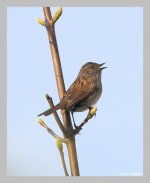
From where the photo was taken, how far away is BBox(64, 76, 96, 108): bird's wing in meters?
5.20

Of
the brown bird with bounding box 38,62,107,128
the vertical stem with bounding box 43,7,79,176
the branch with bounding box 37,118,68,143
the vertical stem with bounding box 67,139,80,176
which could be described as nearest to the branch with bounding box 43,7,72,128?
the vertical stem with bounding box 43,7,79,176

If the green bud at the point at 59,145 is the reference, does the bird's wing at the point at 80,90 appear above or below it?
above

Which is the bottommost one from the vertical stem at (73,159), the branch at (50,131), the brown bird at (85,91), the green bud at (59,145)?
the vertical stem at (73,159)

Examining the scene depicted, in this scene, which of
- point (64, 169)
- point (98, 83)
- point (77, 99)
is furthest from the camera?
point (98, 83)

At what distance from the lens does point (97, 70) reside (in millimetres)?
6191

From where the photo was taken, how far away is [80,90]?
217 inches

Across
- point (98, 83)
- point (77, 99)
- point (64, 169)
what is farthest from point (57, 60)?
point (98, 83)

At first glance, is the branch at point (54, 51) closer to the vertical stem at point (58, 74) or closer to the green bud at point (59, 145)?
the vertical stem at point (58, 74)

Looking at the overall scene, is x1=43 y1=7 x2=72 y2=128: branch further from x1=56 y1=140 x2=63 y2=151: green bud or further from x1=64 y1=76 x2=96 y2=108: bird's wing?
x1=64 y1=76 x2=96 y2=108: bird's wing

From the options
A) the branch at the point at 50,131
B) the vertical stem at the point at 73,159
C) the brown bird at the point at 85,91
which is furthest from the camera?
the brown bird at the point at 85,91

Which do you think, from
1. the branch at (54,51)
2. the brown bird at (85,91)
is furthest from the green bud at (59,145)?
the brown bird at (85,91)

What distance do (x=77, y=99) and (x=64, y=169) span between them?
9.69 feet

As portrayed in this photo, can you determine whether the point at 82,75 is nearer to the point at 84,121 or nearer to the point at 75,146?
the point at 84,121

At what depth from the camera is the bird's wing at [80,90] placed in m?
5.20
